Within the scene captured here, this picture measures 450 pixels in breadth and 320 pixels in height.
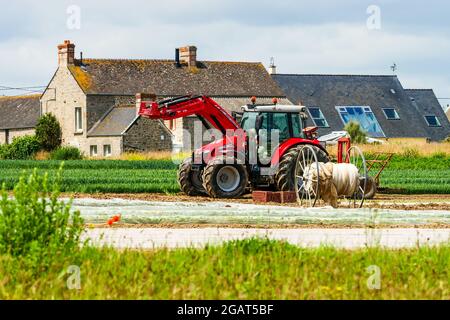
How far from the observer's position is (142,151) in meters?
72.3

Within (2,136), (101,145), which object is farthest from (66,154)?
(2,136)

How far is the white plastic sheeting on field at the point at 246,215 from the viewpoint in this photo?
20844 mm

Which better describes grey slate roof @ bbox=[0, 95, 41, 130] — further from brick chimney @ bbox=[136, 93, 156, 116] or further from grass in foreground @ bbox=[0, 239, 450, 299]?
grass in foreground @ bbox=[0, 239, 450, 299]

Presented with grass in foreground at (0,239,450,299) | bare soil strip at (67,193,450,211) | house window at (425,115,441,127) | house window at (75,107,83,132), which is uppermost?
house window at (425,115,441,127)

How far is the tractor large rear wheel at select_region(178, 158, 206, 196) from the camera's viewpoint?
31.8 m

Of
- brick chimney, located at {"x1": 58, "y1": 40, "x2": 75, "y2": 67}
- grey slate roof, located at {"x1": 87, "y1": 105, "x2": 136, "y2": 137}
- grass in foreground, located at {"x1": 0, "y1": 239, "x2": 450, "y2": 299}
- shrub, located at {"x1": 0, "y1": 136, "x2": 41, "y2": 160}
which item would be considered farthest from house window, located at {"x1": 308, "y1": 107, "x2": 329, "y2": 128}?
grass in foreground, located at {"x1": 0, "y1": 239, "x2": 450, "y2": 299}

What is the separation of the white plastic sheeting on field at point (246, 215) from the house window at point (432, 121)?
70836mm

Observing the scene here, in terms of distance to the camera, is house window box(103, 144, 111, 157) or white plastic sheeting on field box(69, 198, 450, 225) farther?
house window box(103, 144, 111, 157)

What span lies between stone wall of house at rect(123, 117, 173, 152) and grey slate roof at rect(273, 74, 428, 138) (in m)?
17.4

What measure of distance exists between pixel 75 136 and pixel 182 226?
58020 mm

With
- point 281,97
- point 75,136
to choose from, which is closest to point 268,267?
point 75,136

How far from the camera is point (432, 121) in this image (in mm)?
94375

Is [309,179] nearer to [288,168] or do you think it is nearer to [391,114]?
[288,168]
